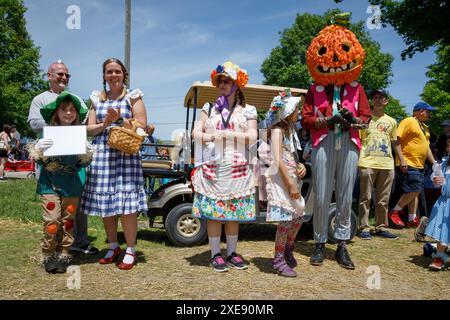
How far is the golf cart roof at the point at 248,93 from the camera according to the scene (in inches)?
185

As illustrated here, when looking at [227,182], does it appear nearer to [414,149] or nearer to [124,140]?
[124,140]

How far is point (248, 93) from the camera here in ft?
16.9

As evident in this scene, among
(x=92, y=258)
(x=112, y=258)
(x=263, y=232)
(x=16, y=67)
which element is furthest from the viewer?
(x=16, y=67)

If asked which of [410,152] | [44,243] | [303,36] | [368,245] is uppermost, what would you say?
[303,36]

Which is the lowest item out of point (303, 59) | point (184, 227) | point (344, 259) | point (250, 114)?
point (344, 259)

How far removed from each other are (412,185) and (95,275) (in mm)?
4750

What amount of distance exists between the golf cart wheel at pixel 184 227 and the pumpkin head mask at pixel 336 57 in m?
2.05

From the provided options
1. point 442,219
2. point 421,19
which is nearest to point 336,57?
point 442,219

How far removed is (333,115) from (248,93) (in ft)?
6.17

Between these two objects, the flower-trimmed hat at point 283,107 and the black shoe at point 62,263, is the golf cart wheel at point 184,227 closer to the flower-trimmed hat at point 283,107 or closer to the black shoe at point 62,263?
the black shoe at point 62,263

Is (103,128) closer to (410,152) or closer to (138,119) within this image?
(138,119)
